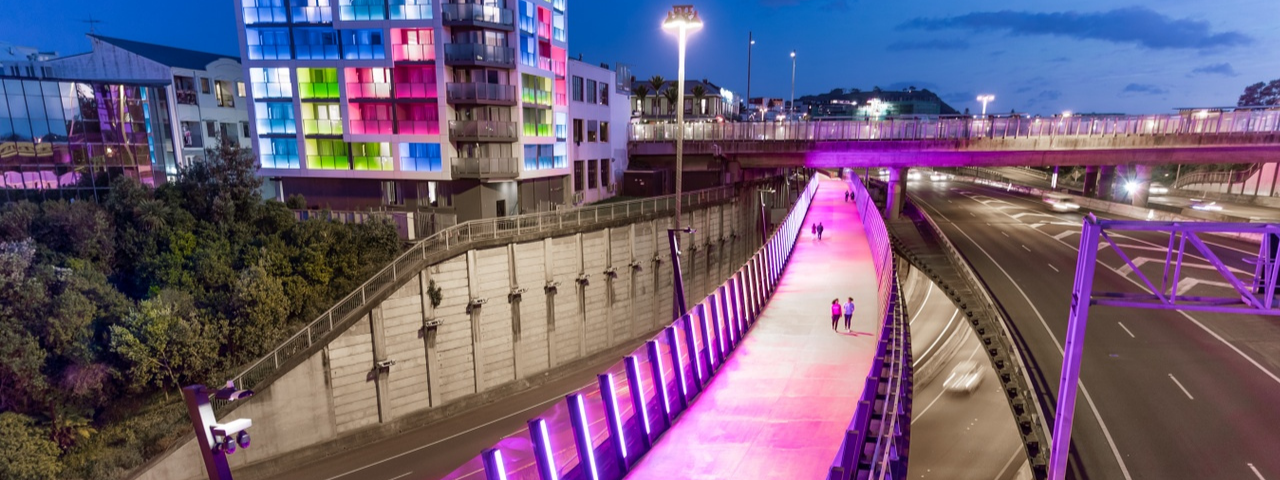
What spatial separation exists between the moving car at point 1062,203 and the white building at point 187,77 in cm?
7695

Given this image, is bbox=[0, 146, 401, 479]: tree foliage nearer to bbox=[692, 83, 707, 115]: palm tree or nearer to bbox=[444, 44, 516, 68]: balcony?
bbox=[444, 44, 516, 68]: balcony

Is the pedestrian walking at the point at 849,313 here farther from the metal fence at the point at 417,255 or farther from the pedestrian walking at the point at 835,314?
the metal fence at the point at 417,255

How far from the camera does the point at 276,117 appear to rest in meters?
38.8

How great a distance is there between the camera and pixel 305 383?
74.5ft

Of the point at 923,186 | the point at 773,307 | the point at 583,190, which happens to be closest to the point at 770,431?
the point at 773,307

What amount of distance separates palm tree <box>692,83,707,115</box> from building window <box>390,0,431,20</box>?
48.8m

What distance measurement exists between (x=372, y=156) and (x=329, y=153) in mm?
2984

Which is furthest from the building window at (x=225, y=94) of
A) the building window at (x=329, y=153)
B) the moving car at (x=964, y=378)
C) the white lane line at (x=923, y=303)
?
the moving car at (x=964, y=378)

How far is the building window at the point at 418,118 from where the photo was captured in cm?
3741

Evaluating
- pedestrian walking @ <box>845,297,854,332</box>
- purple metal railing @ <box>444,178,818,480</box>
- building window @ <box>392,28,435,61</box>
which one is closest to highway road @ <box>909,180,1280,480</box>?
pedestrian walking @ <box>845,297,854,332</box>

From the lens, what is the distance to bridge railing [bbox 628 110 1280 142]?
41.8 metres

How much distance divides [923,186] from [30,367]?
99.1m

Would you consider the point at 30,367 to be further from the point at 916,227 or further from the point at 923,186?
the point at 923,186

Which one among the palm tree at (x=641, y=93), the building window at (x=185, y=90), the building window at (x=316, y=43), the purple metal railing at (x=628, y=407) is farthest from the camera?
the palm tree at (x=641, y=93)
